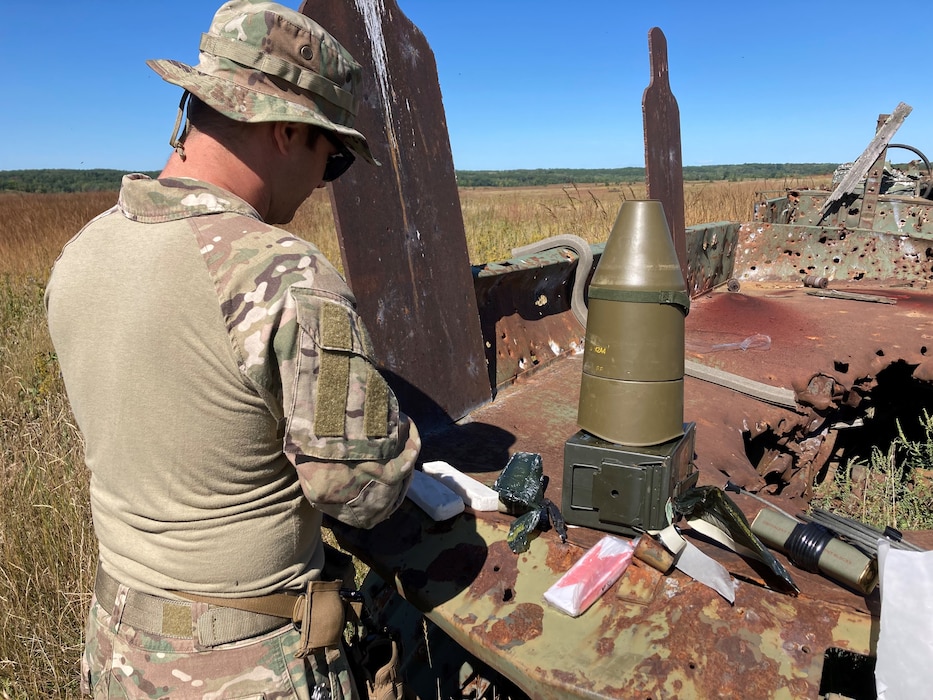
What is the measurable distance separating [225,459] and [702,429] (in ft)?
6.99

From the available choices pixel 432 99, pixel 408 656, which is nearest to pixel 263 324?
pixel 408 656

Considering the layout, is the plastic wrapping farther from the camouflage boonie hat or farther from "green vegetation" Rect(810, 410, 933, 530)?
"green vegetation" Rect(810, 410, 933, 530)

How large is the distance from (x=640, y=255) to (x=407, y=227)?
1151 millimetres

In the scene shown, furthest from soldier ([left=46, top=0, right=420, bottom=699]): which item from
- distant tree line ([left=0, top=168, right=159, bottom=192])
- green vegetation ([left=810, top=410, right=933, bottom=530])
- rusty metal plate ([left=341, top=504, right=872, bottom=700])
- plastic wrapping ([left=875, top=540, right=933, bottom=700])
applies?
distant tree line ([left=0, top=168, right=159, bottom=192])

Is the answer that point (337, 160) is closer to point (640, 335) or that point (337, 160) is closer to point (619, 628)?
point (640, 335)

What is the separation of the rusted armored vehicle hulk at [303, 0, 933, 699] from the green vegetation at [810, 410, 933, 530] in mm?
201

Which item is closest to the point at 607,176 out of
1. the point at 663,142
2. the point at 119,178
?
the point at 119,178

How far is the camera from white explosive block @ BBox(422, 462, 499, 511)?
75.5 inches

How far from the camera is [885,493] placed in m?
3.54

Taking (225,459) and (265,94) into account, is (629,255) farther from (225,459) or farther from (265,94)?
(225,459)

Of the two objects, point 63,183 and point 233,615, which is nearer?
point 233,615

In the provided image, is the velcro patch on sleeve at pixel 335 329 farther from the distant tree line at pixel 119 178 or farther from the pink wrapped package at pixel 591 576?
the distant tree line at pixel 119 178

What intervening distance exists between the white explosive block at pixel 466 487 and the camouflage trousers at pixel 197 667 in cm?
61

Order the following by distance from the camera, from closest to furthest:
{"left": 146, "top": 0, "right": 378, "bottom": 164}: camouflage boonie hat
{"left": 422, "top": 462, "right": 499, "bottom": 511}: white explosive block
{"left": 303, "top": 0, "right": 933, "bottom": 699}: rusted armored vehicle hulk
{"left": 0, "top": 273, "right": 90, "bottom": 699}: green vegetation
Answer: {"left": 146, "top": 0, "right": 378, "bottom": 164}: camouflage boonie hat
{"left": 303, "top": 0, "right": 933, "bottom": 699}: rusted armored vehicle hulk
{"left": 422, "top": 462, "right": 499, "bottom": 511}: white explosive block
{"left": 0, "top": 273, "right": 90, "bottom": 699}: green vegetation
